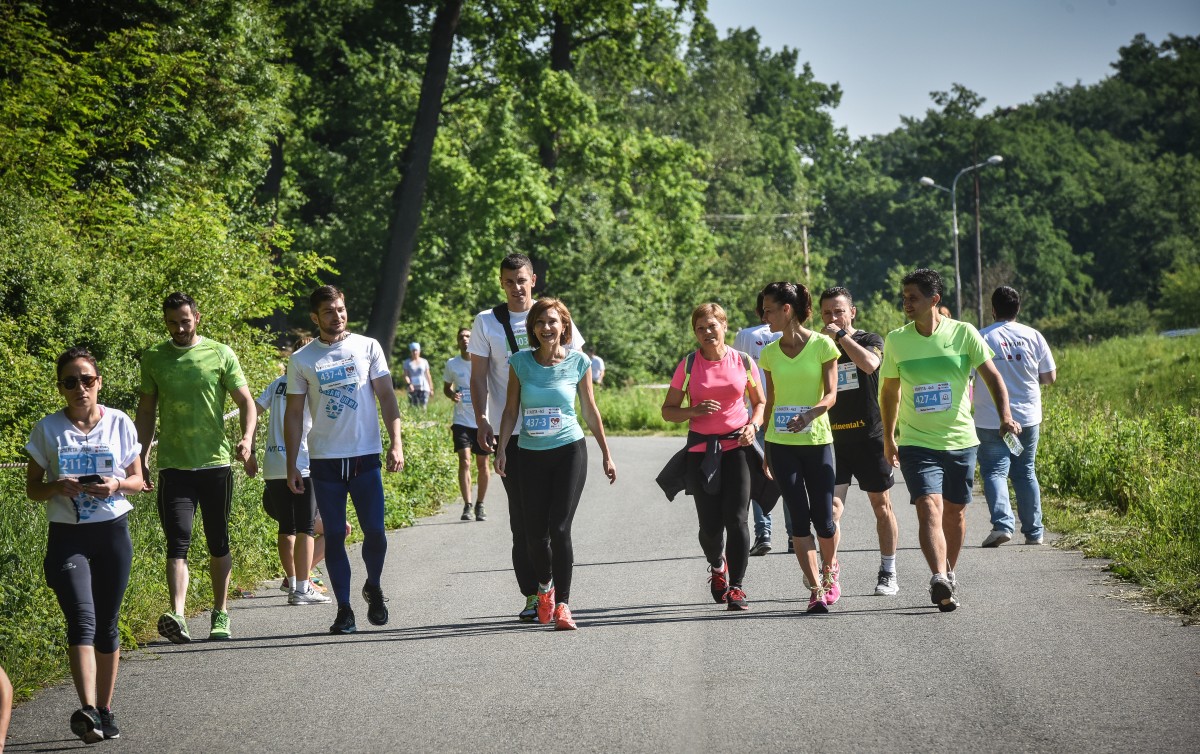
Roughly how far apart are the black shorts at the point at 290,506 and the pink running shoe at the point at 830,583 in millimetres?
3169

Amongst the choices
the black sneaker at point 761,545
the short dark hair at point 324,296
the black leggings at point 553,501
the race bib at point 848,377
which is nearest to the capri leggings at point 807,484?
the race bib at point 848,377

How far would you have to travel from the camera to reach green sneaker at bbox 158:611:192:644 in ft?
25.5

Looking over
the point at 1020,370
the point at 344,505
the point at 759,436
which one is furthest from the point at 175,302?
the point at 1020,370

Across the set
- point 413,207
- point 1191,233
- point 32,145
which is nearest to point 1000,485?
Answer: point 32,145

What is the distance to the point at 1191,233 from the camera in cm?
7675

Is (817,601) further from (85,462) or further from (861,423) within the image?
(85,462)

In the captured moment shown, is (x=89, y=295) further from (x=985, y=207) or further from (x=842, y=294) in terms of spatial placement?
(x=985, y=207)

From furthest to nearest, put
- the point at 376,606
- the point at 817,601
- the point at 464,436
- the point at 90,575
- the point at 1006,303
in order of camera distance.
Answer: the point at 464,436 < the point at 1006,303 < the point at 817,601 < the point at 376,606 < the point at 90,575

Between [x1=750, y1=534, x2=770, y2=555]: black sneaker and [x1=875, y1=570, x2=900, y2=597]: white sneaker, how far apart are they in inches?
80.1

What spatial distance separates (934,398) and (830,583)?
1264 mm

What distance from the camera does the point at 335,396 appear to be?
800 cm

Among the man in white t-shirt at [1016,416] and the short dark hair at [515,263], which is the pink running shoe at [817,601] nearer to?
the short dark hair at [515,263]

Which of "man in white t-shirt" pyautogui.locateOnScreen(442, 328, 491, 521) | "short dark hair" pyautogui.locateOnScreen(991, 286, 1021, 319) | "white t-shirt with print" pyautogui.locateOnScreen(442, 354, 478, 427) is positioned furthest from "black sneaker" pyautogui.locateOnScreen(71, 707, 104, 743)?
"white t-shirt with print" pyautogui.locateOnScreen(442, 354, 478, 427)

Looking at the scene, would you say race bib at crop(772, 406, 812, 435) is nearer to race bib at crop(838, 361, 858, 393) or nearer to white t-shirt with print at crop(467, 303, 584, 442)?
race bib at crop(838, 361, 858, 393)
